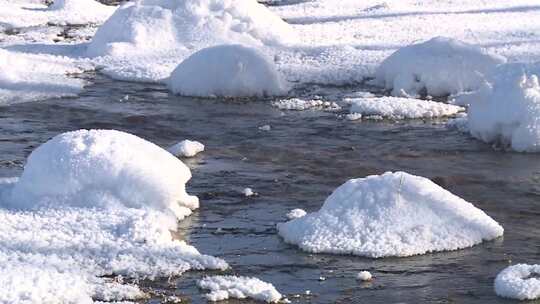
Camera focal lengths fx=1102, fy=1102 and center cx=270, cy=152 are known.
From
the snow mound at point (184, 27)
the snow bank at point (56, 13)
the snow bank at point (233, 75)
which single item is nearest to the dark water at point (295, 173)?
the snow bank at point (233, 75)

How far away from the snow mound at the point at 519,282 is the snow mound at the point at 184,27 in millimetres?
11065

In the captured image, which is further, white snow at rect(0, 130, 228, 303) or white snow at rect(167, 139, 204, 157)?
white snow at rect(167, 139, 204, 157)

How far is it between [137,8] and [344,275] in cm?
1143

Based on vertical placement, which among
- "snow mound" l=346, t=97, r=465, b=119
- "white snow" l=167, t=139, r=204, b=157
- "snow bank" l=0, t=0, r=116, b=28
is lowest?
"white snow" l=167, t=139, r=204, b=157

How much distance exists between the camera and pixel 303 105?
13852mm

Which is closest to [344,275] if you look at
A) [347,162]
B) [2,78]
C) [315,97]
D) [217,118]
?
[347,162]

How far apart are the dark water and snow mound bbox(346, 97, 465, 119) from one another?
0.28 metres

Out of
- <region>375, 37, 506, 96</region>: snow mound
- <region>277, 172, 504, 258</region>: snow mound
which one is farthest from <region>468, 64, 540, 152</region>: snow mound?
<region>277, 172, 504, 258</region>: snow mound

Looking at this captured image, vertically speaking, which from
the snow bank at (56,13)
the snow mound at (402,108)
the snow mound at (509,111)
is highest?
the snow mound at (509,111)

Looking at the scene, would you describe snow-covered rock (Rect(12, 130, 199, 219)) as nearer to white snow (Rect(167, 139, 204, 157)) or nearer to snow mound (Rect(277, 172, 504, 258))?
snow mound (Rect(277, 172, 504, 258))

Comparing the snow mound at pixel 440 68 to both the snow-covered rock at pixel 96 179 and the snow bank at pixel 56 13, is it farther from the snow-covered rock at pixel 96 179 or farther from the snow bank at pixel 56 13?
the snow bank at pixel 56 13

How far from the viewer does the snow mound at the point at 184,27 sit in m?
17.8

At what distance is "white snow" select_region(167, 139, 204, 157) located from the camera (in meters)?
11.2

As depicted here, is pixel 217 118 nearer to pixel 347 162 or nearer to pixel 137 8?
pixel 347 162
